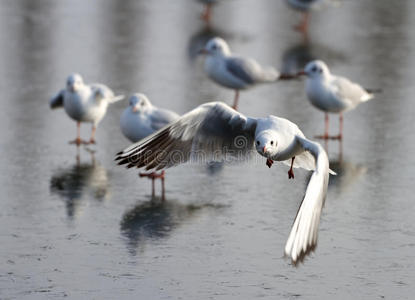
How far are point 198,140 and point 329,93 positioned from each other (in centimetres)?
433

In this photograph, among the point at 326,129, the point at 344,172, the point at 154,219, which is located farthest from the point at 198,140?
the point at 326,129

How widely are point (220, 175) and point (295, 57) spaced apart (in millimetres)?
6803

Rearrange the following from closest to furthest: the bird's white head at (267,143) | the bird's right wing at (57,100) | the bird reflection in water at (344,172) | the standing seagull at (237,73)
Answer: the bird's white head at (267,143), the bird reflection in water at (344,172), the bird's right wing at (57,100), the standing seagull at (237,73)

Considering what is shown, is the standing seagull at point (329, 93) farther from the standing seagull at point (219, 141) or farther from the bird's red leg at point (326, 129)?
the standing seagull at point (219, 141)

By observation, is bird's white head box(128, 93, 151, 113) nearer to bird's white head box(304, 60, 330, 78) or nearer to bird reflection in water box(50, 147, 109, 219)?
bird reflection in water box(50, 147, 109, 219)

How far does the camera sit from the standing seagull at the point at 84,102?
11.2 meters

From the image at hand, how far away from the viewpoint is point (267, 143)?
6871mm

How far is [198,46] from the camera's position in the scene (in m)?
17.4

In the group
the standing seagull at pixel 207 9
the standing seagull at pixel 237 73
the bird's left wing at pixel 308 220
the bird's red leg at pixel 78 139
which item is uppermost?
the standing seagull at pixel 207 9

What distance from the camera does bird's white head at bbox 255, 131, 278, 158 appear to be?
22.6 feet

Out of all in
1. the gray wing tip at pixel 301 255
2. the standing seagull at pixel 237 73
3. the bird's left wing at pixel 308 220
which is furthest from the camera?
the standing seagull at pixel 237 73

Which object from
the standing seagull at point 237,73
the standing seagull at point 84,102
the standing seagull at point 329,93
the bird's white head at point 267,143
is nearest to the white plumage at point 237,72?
the standing seagull at point 237,73

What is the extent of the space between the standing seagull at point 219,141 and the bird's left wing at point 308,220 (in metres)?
0.29

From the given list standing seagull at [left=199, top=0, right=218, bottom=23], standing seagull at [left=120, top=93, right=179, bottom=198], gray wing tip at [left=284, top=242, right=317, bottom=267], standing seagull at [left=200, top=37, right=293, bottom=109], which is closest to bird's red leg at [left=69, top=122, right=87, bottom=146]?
standing seagull at [left=120, top=93, right=179, bottom=198]
